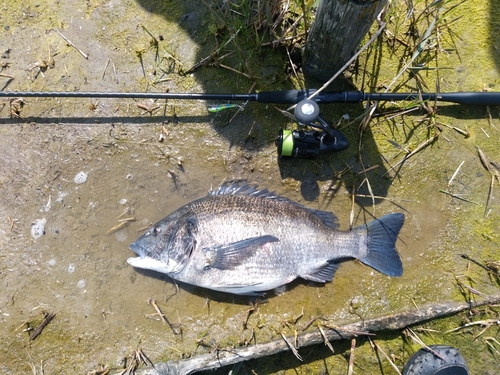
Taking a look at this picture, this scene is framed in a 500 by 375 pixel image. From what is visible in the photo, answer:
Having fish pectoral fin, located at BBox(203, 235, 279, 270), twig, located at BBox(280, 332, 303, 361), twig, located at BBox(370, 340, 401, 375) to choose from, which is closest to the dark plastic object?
twig, located at BBox(370, 340, 401, 375)

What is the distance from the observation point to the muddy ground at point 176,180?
346cm

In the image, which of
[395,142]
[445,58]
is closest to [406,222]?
[395,142]

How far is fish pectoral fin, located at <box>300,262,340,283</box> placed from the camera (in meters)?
3.33

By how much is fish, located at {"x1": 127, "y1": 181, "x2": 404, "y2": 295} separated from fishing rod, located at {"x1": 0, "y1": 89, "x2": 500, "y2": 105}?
0.94 metres

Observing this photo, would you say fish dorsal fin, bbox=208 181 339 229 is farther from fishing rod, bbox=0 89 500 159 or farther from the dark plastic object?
the dark plastic object

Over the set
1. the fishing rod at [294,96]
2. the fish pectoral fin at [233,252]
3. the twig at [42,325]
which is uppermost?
the fishing rod at [294,96]

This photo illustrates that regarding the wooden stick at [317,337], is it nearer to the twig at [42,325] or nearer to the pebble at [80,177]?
the twig at [42,325]

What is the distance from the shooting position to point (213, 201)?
3289 millimetres

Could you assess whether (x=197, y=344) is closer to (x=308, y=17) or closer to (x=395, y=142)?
(x=395, y=142)

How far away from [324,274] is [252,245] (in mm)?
790

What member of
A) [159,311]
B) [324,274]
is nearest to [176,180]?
[159,311]

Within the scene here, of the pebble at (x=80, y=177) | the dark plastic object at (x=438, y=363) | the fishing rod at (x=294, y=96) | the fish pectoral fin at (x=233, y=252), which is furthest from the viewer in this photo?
the pebble at (x=80, y=177)

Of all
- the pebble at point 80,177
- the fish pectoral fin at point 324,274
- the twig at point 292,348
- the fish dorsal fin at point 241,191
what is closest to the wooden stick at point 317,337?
the twig at point 292,348

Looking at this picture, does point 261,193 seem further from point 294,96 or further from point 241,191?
Answer: point 294,96
